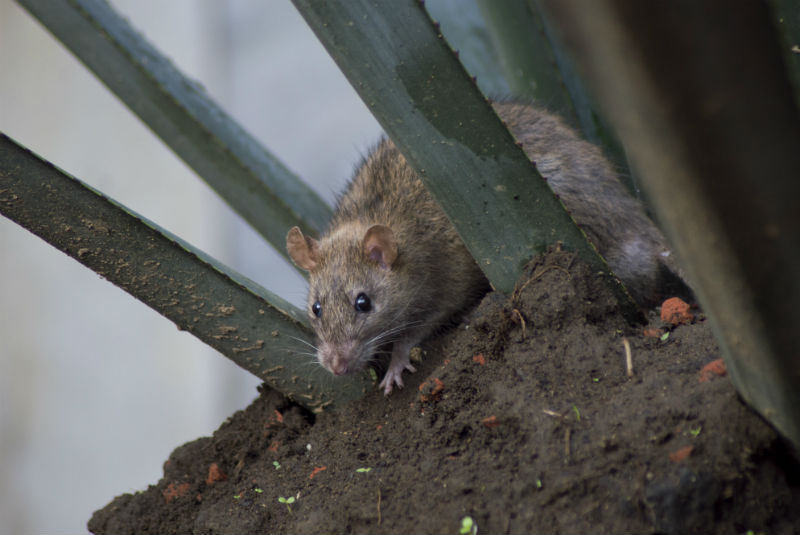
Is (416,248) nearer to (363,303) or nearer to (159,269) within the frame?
(363,303)

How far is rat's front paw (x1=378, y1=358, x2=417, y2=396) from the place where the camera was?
93.9 inches

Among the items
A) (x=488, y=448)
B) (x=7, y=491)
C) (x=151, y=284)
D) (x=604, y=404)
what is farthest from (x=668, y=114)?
(x=7, y=491)

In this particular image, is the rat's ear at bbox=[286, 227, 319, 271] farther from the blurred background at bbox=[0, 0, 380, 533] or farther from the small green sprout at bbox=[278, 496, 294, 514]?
the blurred background at bbox=[0, 0, 380, 533]

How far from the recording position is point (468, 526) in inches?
60.2

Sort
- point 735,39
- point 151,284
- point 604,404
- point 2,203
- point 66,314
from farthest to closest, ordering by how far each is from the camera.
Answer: point 66,314 → point 151,284 → point 2,203 → point 604,404 → point 735,39

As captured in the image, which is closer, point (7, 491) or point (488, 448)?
point (488, 448)

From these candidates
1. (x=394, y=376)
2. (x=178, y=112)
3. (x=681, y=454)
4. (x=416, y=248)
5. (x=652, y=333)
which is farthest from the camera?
(x=416, y=248)

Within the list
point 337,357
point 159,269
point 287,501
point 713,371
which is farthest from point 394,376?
point 713,371

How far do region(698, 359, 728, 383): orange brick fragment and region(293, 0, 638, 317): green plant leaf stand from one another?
488 mm

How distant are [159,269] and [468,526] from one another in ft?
3.62

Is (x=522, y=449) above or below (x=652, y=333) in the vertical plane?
above

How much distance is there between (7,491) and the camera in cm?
814

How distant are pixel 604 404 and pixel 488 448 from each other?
31 centimetres

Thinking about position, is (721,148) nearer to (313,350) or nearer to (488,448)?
(488,448)
